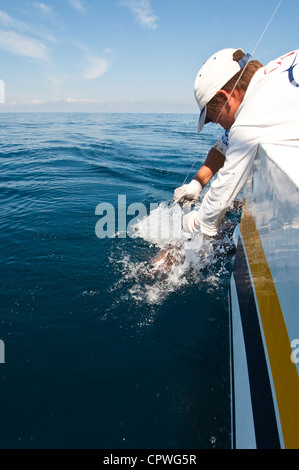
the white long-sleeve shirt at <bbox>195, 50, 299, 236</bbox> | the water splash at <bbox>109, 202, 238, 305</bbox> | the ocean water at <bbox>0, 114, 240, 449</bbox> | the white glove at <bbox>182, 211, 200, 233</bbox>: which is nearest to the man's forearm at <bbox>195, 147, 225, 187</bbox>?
the water splash at <bbox>109, 202, 238, 305</bbox>

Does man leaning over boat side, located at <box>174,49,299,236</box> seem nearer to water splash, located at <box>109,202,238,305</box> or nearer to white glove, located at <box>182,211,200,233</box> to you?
white glove, located at <box>182,211,200,233</box>

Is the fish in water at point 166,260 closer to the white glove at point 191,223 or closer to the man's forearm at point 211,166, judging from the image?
the man's forearm at point 211,166

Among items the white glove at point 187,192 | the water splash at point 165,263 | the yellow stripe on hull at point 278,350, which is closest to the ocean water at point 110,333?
the water splash at point 165,263

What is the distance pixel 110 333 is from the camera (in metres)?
2.95

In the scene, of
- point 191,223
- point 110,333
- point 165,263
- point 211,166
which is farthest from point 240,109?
point 165,263

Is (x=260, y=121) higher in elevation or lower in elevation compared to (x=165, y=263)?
lower

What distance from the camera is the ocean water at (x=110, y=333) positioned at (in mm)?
2125

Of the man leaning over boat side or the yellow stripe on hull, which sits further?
the man leaning over boat side

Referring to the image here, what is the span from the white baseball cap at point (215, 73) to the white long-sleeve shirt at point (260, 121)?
0.99 feet

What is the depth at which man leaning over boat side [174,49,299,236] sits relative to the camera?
4.80 ft

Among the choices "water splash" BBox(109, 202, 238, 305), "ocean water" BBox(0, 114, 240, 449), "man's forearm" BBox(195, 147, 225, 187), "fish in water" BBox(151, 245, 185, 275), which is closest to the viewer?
"ocean water" BBox(0, 114, 240, 449)

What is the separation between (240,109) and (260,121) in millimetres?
279

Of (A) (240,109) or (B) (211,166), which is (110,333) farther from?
(B) (211,166)

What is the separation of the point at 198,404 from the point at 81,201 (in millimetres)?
5691
